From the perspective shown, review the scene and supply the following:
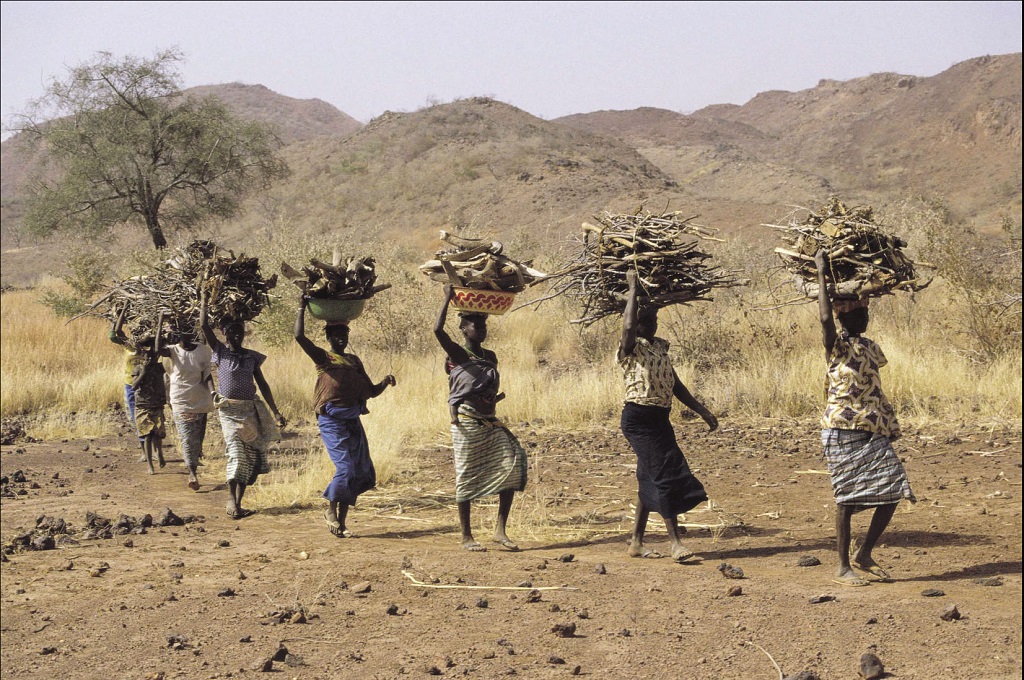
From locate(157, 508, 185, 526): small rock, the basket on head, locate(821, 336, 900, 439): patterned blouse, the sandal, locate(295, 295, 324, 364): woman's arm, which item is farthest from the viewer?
locate(157, 508, 185, 526): small rock

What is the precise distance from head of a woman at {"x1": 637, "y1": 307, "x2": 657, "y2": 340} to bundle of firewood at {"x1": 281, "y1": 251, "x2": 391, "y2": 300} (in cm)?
209

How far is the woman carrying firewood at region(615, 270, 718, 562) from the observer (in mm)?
6379

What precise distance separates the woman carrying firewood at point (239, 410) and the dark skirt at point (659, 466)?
10.6 ft

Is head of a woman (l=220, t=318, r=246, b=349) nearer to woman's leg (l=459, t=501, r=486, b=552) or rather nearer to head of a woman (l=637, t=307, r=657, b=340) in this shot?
woman's leg (l=459, t=501, r=486, b=552)

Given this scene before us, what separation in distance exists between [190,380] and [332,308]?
2.62 metres

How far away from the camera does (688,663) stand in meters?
4.88

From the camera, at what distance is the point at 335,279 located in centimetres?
740

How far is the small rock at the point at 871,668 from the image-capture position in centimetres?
456

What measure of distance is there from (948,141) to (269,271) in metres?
56.2

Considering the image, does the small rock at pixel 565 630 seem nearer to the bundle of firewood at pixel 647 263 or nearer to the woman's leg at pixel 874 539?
the woman's leg at pixel 874 539

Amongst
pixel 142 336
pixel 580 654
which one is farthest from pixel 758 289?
Answer: pixel 580 654

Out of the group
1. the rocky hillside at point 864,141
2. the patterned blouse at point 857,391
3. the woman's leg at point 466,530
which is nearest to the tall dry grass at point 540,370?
the woman's leg at point 466,530

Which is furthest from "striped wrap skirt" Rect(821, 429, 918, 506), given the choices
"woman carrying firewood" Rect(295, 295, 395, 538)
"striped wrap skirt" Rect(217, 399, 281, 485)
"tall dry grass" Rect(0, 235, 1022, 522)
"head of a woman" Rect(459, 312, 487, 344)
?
"striped wrap skirt" Rect(217, 399, 281, 485)

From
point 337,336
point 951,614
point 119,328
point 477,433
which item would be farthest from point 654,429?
point 119,328
